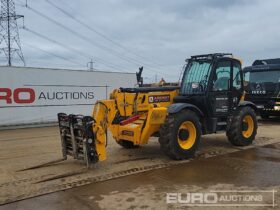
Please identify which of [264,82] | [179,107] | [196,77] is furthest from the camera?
[264,82]

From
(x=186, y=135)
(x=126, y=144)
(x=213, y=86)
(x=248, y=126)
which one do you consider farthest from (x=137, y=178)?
(x=248, y=126)

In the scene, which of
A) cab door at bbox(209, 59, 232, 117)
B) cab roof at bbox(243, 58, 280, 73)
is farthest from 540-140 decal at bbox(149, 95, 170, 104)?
cab roof at bbox(243, 58, 280, 73)

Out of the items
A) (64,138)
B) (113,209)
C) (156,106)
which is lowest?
(113,209)

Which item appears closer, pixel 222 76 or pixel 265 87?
pixel 222 76

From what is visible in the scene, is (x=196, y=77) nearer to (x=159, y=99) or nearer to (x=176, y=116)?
(x=159, y=99)

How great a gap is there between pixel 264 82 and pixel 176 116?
10.1m

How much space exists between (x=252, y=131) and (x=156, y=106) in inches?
121

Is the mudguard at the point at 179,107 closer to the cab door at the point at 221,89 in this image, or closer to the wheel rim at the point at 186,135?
the wheel rim at the point at 186,135

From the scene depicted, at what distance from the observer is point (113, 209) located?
5.49 m

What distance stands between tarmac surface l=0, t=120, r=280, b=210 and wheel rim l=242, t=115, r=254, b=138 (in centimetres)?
41

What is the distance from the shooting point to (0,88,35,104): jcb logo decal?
16.2 m

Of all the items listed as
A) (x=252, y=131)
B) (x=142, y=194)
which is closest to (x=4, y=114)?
(x=252, y=131)

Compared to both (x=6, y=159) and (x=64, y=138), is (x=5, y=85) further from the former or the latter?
(x=64, y=138)

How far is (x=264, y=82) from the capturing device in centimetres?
1734
